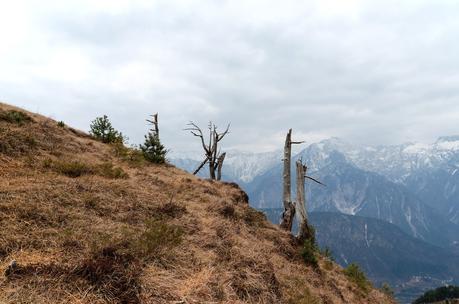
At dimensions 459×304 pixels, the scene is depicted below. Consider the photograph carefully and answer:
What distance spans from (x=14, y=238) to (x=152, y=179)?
9487 mm

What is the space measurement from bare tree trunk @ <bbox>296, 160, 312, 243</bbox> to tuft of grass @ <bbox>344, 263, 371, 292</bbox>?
12.9ft

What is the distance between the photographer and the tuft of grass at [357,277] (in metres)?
23.4

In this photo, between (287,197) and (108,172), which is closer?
(108,172)

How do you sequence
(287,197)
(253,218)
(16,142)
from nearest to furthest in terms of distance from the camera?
1. (16,142)
2. (253,218)
3. (287,197)

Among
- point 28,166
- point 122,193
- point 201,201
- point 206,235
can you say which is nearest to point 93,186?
point 122,193

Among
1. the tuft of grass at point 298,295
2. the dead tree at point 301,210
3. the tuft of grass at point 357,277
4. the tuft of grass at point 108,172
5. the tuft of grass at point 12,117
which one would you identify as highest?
the tuft of grass at point 12,117

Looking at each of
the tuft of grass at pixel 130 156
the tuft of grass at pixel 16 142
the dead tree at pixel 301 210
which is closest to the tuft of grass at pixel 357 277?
the dead tree at pixel 301 210

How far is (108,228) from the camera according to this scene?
32.3 ft

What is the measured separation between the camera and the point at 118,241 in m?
9.01

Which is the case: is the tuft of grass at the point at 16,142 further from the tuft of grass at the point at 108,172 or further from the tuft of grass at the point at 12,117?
the tuft of grass at the point at 108,172

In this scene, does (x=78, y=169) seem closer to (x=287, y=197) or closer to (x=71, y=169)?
(x=71, y=169)

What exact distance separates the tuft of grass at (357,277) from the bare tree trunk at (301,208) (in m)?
3.94

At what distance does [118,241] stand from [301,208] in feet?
62.4

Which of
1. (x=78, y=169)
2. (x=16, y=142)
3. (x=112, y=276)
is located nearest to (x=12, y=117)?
(x=16, y=142)
